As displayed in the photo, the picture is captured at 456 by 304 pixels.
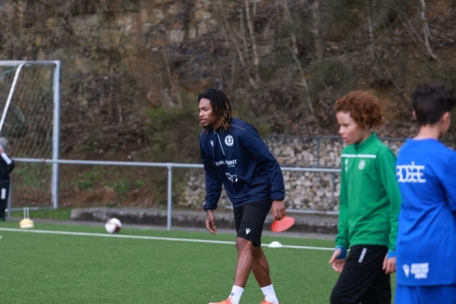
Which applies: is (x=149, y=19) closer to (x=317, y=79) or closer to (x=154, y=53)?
(x=154, y=53)

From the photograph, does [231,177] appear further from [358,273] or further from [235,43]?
[235,43]

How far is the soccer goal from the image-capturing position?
Result: 19.8 m

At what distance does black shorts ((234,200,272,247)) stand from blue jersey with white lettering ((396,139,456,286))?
3123mm

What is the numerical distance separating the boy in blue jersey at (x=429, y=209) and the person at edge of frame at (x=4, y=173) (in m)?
13.3

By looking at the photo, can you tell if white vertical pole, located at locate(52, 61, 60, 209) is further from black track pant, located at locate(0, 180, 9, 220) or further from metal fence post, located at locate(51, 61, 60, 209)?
black track pant, located at locate(0, 180, 9, 220)


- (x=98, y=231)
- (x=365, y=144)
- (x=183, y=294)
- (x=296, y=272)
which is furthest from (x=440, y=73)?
(x=365, y=144)

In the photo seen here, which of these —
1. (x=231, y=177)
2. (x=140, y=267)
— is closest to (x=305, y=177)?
(x=140, y=267)

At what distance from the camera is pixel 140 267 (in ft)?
35.2

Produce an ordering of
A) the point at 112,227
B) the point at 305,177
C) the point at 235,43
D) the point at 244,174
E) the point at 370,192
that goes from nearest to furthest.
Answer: the point at 370,192 → the point at 244,174 → the point at 112,227 → the point at 305,177 → the point at 235,43

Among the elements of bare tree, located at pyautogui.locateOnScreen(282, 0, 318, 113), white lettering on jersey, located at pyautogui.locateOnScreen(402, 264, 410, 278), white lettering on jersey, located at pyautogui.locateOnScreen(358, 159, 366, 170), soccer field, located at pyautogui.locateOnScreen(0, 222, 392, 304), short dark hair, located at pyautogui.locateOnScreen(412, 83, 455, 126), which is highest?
bare tree, located at pyautogui.locateOnScreen(282, 0, 318, 113)

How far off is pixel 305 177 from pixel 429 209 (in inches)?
529

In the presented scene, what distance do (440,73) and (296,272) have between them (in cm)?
956

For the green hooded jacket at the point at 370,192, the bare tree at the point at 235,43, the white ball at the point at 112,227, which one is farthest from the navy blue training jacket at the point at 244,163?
the bare tree at the point at 235,43

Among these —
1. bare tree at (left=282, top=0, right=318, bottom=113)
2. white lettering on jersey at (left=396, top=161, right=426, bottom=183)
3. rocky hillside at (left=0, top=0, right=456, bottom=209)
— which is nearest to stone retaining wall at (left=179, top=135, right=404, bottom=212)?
rocky hillside at (left=0, top=0, right=456, bottom=209)
